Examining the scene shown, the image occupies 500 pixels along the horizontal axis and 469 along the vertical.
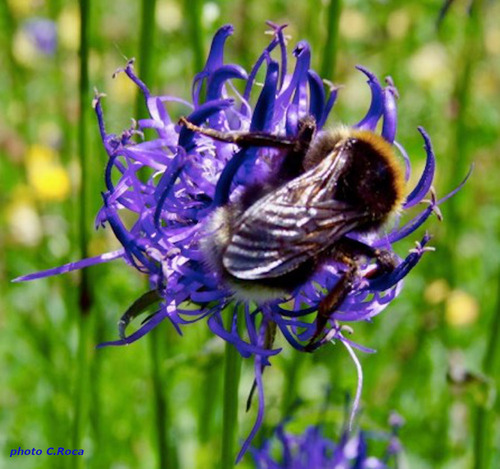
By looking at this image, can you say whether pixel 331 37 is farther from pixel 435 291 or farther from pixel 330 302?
pixel 435 291

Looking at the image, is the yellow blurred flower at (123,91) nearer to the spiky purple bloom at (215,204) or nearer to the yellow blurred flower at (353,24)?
the yellow blurred flower at (353,24)

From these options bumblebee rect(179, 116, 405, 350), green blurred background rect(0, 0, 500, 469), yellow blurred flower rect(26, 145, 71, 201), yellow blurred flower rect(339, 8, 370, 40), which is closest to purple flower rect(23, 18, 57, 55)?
green blurred background rect(0, 0, 500, 469)

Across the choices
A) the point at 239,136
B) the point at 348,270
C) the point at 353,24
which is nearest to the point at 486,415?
the point at 348,270

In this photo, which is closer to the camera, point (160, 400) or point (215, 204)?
point (215, 204)

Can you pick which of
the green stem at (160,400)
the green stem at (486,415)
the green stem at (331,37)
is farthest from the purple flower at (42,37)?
the green stem at (486,415)

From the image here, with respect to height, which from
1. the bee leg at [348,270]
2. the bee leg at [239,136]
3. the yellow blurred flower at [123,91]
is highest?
the bee leg at [239,136]

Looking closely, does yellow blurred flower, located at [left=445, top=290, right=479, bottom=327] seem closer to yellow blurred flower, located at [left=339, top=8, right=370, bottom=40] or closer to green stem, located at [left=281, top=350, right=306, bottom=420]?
green stem, located at [left=281, top=350, right=306, bottom=420]
